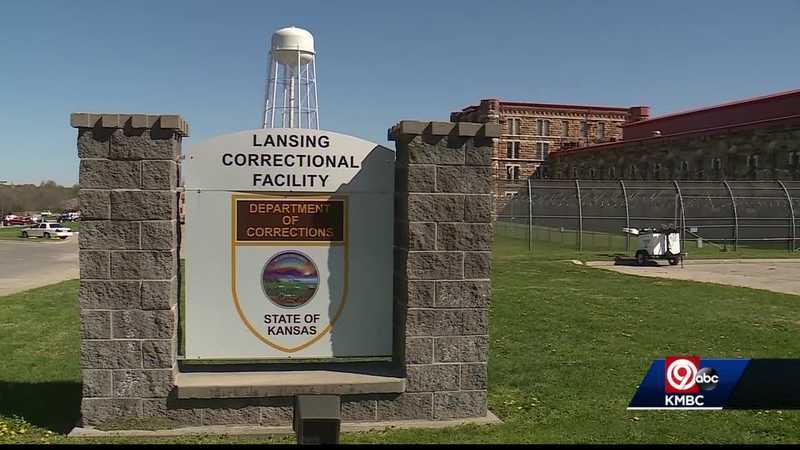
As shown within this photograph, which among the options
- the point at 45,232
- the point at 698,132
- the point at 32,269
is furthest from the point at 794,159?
the point at 45,232

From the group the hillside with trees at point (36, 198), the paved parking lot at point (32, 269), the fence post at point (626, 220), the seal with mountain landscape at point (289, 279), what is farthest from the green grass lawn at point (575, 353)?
the hillside with trees at point (36, 198)

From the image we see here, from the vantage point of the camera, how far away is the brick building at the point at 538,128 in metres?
73.3

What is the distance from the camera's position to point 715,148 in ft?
152

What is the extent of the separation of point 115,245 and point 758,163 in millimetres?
44258

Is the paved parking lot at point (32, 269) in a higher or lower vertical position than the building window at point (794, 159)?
lower

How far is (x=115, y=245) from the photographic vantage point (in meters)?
5.39

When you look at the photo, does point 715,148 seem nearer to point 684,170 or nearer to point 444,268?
point 684,170

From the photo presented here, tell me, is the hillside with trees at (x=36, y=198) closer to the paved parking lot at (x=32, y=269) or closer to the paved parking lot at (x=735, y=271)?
the paved parking lot at (x=32, y=269)

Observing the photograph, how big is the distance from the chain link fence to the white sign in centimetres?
2667

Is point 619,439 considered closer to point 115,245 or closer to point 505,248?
point 115,245

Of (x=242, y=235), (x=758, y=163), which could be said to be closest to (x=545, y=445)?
(x=242, y=235)

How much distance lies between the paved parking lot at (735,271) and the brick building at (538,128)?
46.2 m

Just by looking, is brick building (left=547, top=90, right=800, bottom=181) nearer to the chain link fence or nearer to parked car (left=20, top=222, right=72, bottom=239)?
the chain link fence

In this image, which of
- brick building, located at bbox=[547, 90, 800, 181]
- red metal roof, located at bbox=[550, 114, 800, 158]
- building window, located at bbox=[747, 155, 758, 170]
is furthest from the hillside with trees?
building window, located at bbox=[747, 155, 758, 170]
